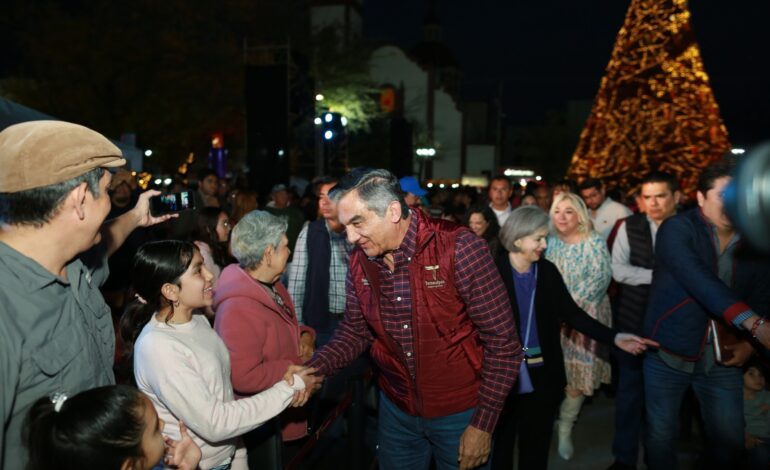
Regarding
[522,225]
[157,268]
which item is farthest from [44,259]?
[522,225]

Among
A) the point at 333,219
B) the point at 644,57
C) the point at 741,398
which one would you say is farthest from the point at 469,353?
the point at 644,57

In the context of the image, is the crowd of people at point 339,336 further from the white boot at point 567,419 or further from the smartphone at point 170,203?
the white boot at point 567,419

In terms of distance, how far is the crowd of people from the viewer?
5.85 ft

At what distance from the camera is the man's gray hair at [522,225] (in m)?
3.73

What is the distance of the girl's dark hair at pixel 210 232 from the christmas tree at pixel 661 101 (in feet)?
40.3

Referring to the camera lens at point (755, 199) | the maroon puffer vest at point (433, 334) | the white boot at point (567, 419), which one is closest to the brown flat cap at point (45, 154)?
the maroon puffer vest at point (433, 334)

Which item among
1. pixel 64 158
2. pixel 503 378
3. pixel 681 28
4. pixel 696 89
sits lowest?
pixel 503 378

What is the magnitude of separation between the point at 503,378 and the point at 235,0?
2762 cm

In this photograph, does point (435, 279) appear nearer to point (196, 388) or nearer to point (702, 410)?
point (196, 388)

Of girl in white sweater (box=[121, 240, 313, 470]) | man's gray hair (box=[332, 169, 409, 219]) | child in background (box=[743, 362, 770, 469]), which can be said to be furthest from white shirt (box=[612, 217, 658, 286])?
girl in white sweater (box=[121, 240, 313, 470])

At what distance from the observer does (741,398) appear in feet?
11.2

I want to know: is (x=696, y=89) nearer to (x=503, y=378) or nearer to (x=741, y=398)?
(x=741, y=398)

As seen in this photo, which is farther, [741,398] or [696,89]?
[696,89]

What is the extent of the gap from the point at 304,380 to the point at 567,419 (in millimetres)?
3017
